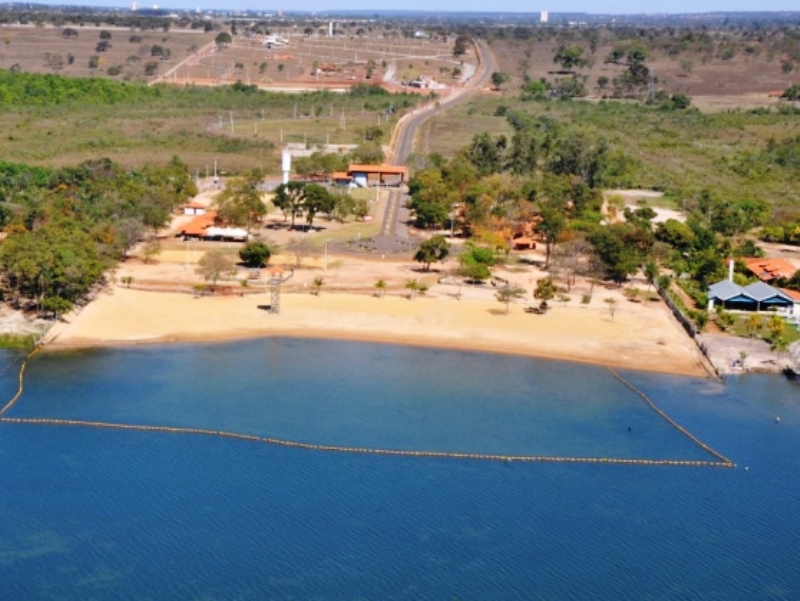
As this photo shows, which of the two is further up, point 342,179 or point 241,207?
point 241,207

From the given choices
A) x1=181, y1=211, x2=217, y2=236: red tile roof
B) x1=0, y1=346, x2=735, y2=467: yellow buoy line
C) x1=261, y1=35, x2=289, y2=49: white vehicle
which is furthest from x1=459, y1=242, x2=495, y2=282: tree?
x1=261, y1=35, x2=289, y2=49: white vehicle

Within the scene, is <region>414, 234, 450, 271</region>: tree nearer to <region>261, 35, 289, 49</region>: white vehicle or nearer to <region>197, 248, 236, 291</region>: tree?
<region>197, 248, 236, 291</region>: tree

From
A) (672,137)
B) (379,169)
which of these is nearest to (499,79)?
(672,137)

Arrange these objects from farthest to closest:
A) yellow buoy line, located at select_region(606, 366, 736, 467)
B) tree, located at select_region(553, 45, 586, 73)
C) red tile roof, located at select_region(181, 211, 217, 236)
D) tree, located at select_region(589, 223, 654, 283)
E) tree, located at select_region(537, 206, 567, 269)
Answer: tree, located at select_region(553, 45, 586, 73)
red tile roof, located at select_region(181, 211, 217, 236)
tree, located at select_region(537, 206, 567, 269)
tree, located at select_region(589, 223, 654, 283)
yellow buoy line, located at select_region(606, 366, 736, 467)

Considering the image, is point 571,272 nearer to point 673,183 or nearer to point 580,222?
point 580,222

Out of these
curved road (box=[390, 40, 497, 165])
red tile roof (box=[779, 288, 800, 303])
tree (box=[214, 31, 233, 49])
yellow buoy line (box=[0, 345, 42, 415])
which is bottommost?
yellow buoy line (box=[0, 345, 42, 415])

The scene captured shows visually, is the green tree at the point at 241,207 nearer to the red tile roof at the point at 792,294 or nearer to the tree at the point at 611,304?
the tree at the point at 611,304

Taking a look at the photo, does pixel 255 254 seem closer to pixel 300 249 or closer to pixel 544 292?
pixel 300 249

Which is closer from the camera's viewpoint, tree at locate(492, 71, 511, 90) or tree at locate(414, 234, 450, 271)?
tree at locate(414, 234, 450, 271)
